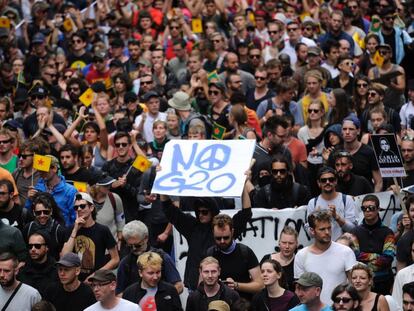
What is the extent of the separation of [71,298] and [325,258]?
2.34 meters

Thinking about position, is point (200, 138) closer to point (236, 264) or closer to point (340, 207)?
point (340, 207)

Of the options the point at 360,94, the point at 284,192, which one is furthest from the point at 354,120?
the point at 360,94

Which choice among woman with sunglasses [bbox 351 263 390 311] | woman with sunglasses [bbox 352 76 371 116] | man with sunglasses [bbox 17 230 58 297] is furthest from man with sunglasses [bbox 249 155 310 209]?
woman with sunglasses [bbox 352 76 371 116]

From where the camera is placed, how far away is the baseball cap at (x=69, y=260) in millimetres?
13734

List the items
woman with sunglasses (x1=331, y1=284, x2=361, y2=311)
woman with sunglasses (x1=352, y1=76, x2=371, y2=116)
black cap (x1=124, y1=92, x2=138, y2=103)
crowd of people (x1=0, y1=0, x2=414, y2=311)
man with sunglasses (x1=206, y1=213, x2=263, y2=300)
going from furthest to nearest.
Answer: black cap (x1=124, y1=92, x2=138, y2=103) < woman with sunglasses (x1=352, y1=76, x2=371, y2=116) < man with sunglasses (x1=206, y1=213, x2=263, y2=300) < crowd of people (x1=0, y1=0, x2=414, y2=311) < woman with sunglasses (x1=331, y1=284, x2=361, y2=311)

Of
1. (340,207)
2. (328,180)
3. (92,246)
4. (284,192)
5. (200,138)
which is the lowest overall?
(92,246)

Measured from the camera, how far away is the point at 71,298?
13828 millimetres

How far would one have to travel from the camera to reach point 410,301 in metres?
12.8

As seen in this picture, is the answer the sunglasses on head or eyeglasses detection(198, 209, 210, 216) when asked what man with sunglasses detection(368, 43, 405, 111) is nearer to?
the sunglasses on head

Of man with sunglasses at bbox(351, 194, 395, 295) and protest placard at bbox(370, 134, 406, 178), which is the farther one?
protest placard at bbox(370, 134, 406, 178)

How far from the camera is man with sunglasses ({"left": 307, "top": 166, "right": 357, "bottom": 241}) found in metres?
15.4

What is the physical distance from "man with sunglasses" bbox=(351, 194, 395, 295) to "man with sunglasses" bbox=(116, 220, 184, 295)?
1.83m

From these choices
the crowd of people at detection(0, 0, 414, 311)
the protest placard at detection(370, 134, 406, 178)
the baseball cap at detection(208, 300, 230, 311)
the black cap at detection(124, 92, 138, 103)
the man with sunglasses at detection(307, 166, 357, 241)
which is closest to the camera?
the baseball cap at detection(208, 300, 230, 311)

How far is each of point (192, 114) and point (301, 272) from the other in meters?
5.51
